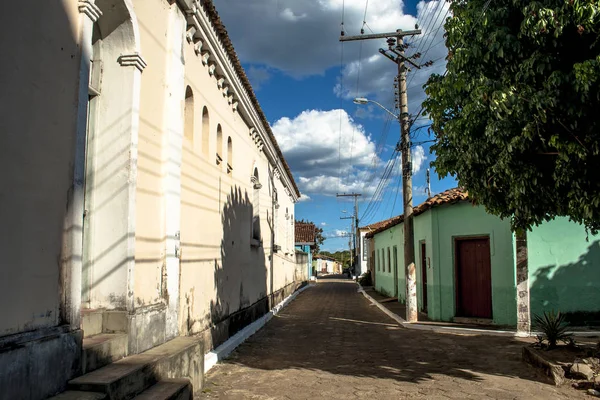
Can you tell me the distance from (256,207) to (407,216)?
Result: 425 cm

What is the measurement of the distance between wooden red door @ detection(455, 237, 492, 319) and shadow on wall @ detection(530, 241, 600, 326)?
111 cm

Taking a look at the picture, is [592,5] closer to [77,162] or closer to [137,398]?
[77,162]

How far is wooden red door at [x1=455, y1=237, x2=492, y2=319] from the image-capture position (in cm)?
1125

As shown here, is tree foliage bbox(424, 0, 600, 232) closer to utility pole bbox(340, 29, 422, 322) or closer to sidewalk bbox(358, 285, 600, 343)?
sidewalk bbox(358, 285, 600, 343)

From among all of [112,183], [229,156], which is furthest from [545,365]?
[229,156]

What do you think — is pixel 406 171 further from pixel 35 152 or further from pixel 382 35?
pixel 35 152

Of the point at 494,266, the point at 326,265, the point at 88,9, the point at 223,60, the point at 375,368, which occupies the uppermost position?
the point at 223,60

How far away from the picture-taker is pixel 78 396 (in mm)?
3535

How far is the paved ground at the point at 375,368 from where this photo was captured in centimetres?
591

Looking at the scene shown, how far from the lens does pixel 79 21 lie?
4082 mm

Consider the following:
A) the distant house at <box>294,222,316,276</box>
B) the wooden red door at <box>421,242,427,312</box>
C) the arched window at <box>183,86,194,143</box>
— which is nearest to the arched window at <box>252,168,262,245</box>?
the wooden red door at <box>421,242,427,312</box>

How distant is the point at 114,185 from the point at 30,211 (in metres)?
1.72

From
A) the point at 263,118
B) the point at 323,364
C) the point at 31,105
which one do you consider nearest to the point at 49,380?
the point at 31,105

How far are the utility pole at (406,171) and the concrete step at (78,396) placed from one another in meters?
9.73
